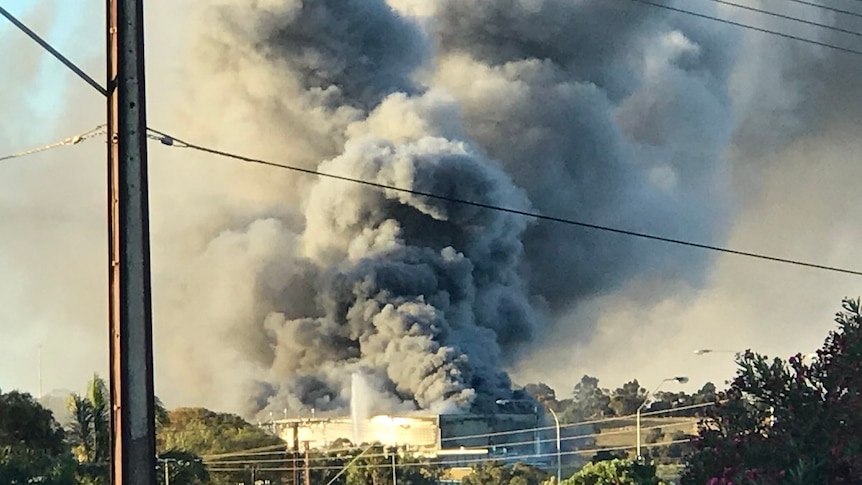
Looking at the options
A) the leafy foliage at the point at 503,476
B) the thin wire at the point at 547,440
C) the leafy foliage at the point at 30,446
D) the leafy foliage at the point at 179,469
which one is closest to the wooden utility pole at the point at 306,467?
the thin wire at the point at 547,440

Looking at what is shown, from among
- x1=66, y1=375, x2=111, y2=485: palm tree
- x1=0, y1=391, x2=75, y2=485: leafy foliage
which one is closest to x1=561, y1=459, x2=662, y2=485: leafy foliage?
x1=66, y1=375, x2=111, y2=485: palm tree

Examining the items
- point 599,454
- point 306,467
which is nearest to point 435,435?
point 599,454

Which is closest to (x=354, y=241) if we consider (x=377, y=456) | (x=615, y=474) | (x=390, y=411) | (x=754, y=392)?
(x=390, y=411)

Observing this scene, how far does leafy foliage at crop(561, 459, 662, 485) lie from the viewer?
1163cm

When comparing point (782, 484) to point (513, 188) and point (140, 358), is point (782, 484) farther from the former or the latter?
point (513, 188)

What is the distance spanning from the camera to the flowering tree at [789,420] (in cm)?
854

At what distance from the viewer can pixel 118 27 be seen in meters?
6.45

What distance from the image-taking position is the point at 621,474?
Result: 12273mm

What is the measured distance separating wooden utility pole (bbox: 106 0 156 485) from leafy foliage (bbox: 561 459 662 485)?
6.79 m

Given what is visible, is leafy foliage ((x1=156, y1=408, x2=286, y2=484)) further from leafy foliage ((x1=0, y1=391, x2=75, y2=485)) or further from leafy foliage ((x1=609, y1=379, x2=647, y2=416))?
leafy foliage ((x1=609, y1=379, x2=647, y2=416))

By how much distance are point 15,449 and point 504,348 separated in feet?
80.6

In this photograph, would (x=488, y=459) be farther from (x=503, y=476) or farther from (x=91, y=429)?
(x=91, y=429)

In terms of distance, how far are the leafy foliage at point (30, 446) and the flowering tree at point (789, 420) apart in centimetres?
1608

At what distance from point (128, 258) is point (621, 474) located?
7.79 m
